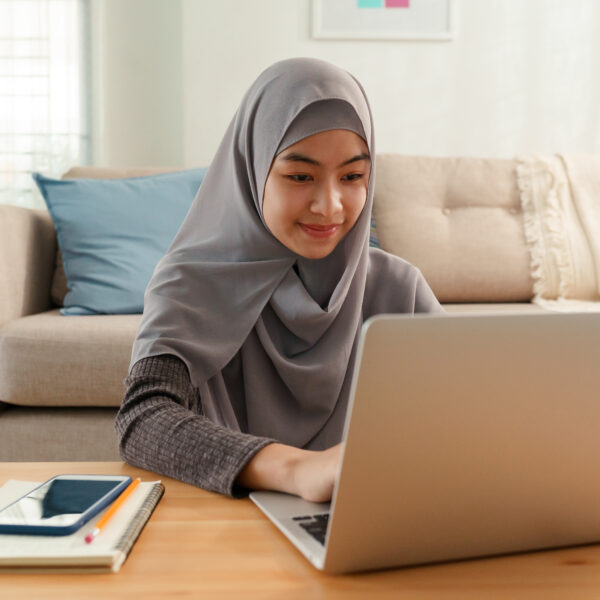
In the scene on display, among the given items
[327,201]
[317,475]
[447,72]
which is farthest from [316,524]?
[447,72]

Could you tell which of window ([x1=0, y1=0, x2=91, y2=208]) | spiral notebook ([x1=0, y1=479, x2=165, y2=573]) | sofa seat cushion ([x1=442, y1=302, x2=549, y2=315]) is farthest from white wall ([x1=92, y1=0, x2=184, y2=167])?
spiral notebook ([x1=0, y1=479, x2=165, y2=573])

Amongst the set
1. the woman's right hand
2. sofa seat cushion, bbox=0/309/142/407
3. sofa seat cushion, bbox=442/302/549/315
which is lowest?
sofa seat cushion, bbox=0/309/142/407

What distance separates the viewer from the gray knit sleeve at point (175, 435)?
0.74 meters

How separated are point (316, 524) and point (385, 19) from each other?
2.77 m

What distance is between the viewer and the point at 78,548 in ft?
1.80

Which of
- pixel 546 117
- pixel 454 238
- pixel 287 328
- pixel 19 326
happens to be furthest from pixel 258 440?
pixel 546 117

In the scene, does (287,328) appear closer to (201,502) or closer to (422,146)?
(201,502)

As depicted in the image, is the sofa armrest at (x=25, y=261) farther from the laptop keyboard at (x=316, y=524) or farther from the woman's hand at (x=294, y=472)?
the laptop keyboard at (x=316, y=524)

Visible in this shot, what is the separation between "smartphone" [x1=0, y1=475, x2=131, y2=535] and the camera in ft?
1.89

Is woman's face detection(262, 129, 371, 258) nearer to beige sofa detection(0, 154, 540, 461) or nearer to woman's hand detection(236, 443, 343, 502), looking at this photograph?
woman's hand detection(236, 443, 343, 502)

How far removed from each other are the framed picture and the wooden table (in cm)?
272

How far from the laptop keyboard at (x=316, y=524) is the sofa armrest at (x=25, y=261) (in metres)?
1.67

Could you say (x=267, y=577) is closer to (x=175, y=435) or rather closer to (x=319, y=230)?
(x=175, y=435)

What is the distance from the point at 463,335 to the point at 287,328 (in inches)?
28.1
